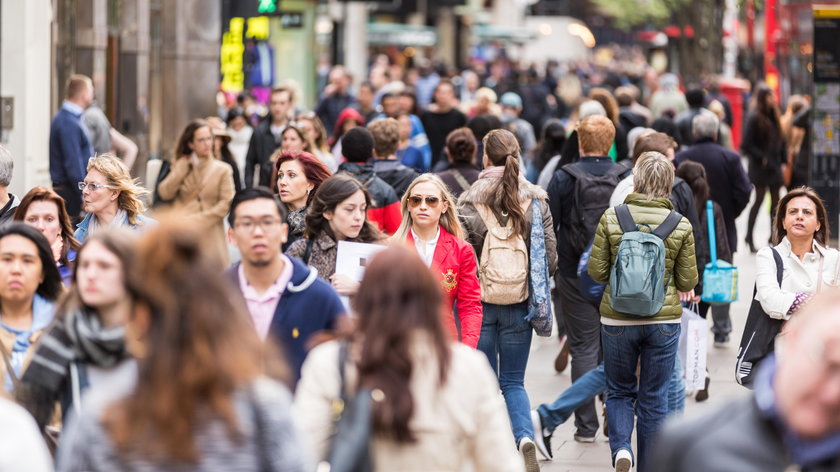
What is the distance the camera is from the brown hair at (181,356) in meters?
3.57

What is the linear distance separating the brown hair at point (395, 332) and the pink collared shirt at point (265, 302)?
1410 millimetres

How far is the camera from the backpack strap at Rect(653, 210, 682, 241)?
26.7 feet

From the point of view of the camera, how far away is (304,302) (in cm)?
561

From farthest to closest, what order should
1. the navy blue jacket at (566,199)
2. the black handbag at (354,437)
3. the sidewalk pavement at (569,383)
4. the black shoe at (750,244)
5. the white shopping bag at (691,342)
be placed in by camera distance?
1. the black shoe at (750,244)
2. the navy blue jacket at (566,199)
3. the white shopping bag at (691,342)
4. the sidewalk pavement at (569,383)
5. the black handbag at (354,437)

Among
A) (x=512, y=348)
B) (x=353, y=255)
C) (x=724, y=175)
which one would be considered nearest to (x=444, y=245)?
(x=512, y=348)

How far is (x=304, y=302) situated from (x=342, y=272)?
1324 millimetres

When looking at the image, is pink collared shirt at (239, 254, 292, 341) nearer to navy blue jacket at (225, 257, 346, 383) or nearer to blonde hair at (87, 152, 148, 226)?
navy blue jacket at (225, 257, 346, 383)

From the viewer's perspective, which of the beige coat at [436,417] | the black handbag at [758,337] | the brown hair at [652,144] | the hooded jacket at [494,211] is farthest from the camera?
the brown hair at [652,144]

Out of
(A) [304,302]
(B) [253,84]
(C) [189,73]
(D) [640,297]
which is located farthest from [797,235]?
(B) [253,84]

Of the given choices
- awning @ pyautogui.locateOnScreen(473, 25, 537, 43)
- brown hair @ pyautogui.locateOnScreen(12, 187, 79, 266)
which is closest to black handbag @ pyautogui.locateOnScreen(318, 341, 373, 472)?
brown hair @ pyautogui.locateOnScreen(12, 187, 79, 266)

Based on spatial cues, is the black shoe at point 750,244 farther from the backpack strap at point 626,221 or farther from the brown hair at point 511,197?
the backpack strap at point 626,221

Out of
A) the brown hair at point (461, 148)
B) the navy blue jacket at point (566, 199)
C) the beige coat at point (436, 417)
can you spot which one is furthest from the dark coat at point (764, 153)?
the beige coat at point (436, 417)

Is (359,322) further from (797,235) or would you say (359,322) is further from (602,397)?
(602,397)

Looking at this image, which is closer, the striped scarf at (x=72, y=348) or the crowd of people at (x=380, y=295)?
the crowd of people at (x=380, y=295)
